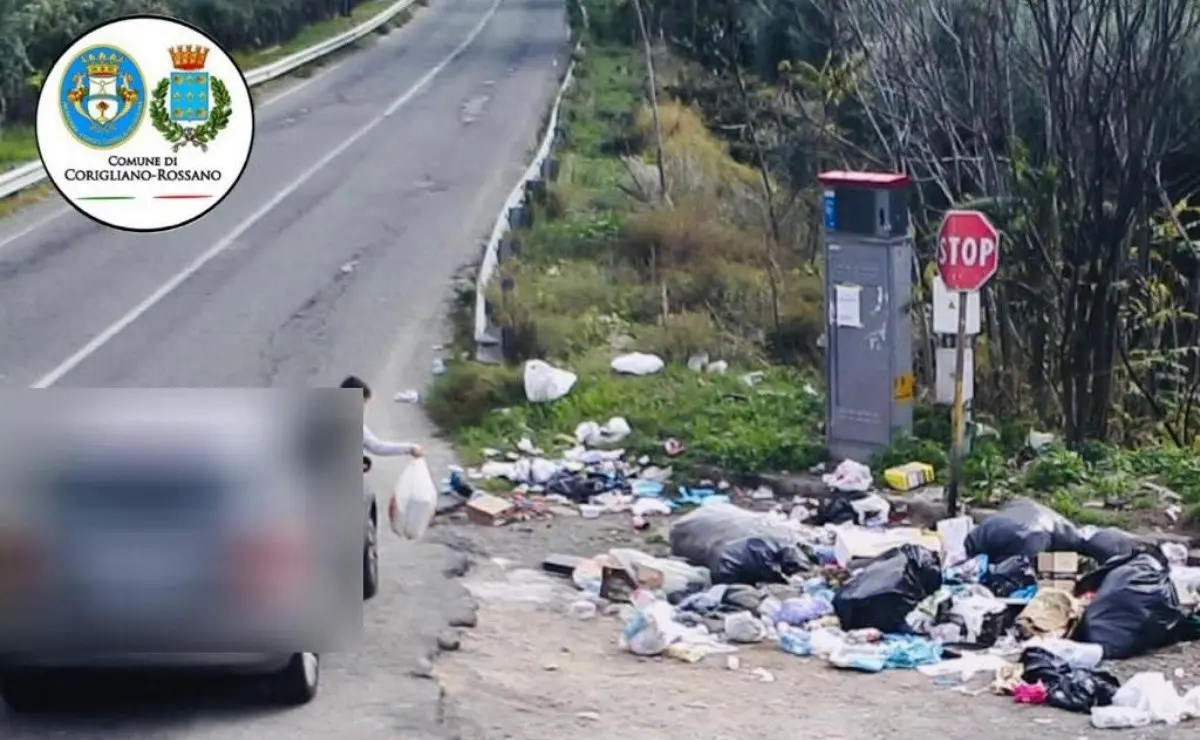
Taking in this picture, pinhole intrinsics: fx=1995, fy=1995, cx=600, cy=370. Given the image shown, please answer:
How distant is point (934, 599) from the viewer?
10.1 meters

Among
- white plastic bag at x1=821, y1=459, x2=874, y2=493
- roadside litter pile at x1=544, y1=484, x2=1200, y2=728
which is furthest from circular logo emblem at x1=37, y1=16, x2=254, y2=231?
roadside litter pile at x1=544, y1=484, x2=1200, y2=728

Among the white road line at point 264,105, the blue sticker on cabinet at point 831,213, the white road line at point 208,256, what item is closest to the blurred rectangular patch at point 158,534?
the blue sticker on cabinet at point 831,213

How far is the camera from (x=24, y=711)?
8.23 meters

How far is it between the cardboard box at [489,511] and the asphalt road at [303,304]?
700 mm

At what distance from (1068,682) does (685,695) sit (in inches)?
66.2

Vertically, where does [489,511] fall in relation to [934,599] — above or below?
below

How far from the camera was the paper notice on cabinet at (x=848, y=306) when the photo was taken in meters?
13.6

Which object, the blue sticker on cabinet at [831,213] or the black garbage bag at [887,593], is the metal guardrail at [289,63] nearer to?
the blue sticker on cabinet at [831,213]

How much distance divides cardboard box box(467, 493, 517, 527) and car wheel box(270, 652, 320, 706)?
431 cm

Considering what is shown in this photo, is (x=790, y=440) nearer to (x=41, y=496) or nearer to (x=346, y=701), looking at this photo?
(x=346, y=701)

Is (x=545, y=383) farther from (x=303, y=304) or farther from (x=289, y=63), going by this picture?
(x=289, y=63)

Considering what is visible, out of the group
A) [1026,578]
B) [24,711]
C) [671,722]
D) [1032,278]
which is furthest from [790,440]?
[24,711]

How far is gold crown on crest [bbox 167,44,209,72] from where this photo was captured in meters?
17.1

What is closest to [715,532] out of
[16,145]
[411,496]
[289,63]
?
[411,496]
